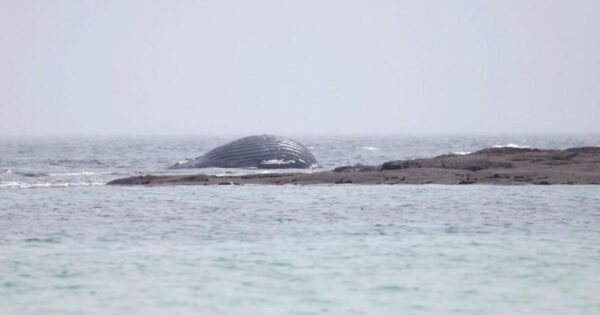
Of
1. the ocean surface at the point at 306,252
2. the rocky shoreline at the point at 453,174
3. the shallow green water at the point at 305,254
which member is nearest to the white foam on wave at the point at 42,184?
the rocky shoreline at the point at 453,174

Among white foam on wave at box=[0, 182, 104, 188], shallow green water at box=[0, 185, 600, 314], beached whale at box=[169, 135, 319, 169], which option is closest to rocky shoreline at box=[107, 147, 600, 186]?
white foam on wave at box=[0, 182, 104, 188]

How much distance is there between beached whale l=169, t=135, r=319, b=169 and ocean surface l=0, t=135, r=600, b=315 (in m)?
17.8

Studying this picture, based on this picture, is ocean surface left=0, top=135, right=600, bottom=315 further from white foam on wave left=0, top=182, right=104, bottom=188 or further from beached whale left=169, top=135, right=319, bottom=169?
beached whale left=169, top=135, right=319, bottom=169

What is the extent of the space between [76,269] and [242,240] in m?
4.04

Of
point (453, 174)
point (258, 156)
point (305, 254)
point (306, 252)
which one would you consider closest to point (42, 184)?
point (453, 174)

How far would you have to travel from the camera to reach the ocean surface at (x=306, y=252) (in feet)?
45.2

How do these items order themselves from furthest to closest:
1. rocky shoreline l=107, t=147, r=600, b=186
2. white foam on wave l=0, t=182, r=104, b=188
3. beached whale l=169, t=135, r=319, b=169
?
beached whale l=169, t=135, r=319, b=169 < white foam on wave l=0, t=182, r=104, b=188 < rocky shoreline l=107, t=147, r=600, b=186

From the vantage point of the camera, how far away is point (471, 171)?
117 feet

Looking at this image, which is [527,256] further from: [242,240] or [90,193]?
[90,193]

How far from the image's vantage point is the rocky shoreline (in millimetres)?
33062

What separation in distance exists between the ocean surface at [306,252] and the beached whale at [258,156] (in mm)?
17774

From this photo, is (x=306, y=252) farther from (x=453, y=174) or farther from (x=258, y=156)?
(x=258, y=156)

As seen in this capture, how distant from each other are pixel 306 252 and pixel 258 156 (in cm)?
3114

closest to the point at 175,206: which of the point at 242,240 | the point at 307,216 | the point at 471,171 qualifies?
the point at 307,216
